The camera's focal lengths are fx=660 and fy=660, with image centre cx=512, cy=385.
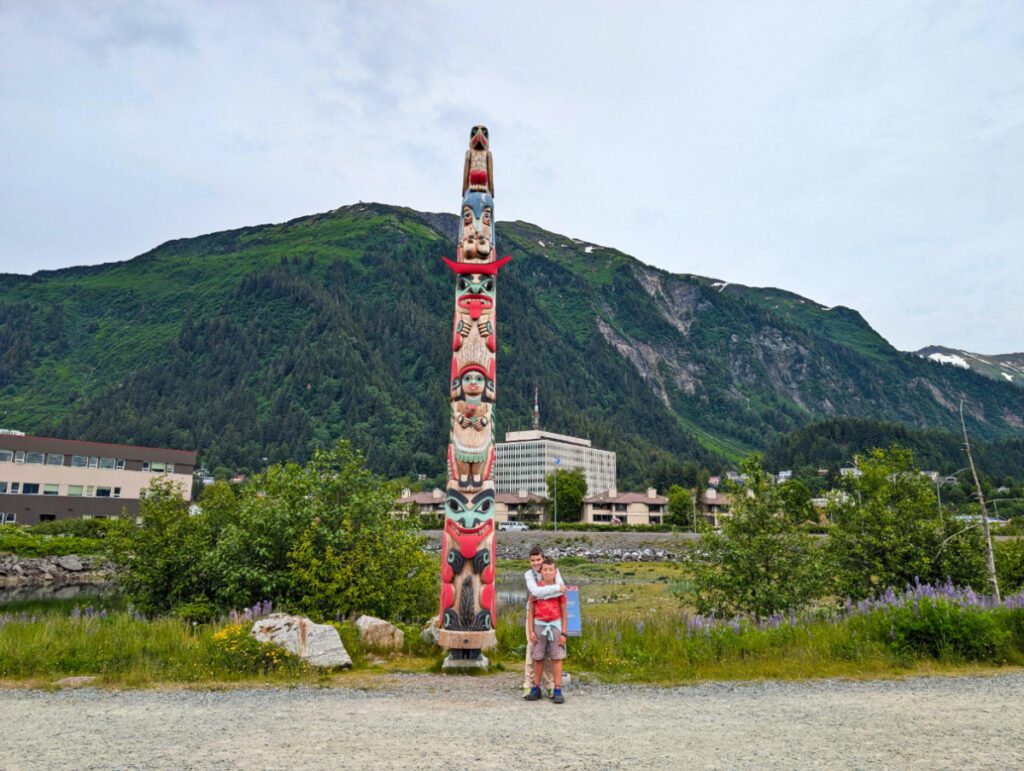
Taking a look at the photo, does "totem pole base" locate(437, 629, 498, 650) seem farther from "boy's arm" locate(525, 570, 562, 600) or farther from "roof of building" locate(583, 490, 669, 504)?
"roof of building" locate(583, 490, 669, 504)

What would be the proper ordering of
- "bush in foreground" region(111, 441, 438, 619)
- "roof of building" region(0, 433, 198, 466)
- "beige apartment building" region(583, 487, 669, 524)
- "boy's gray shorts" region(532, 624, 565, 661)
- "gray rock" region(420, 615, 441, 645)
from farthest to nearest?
"beige apartment building" region(583, 487, 669, 524), "roof of building" region(0, 433, 198, 466), "bush in foreground" region(111, 441, 438, 619), "gray rock" region(420, 615, 441, 645), "boy's gray shorts" region(532, 624, 565, 661)

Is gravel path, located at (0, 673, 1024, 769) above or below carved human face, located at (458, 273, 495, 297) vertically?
below

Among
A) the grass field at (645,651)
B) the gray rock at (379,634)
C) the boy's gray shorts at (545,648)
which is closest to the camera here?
the boy's gray shorts at (545,648)

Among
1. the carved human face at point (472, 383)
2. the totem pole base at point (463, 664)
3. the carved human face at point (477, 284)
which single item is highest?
the carved human face at point (477, 284)

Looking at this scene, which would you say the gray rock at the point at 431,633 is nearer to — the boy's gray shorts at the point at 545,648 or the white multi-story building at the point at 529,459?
the boy's gray shorts at the point at 545,648

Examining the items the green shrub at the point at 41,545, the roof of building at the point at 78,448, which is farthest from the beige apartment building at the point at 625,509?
the green shrub at the point at 41,545

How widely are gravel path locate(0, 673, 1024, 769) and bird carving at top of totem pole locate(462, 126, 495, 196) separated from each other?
1021 centimetres

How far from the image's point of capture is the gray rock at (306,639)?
11.4 metres

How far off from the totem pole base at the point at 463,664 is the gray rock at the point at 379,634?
167 centimetres

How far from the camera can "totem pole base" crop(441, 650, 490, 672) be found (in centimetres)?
1170

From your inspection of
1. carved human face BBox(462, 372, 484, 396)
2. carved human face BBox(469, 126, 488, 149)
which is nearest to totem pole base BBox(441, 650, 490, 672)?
carved human face BBox(462, 372, 484, 396)

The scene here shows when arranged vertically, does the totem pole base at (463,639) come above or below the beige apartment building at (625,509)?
below

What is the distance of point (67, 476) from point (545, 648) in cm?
7516

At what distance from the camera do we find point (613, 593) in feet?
117
